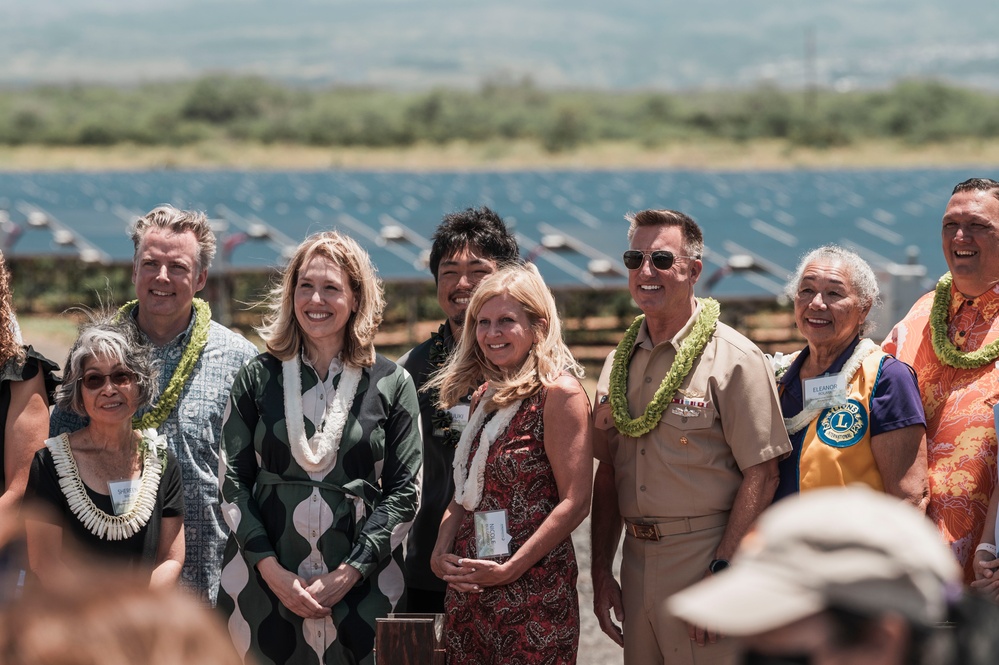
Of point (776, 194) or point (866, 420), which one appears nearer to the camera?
point (866, 420)

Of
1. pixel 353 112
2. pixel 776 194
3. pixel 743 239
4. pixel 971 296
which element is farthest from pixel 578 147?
pixel 971 296

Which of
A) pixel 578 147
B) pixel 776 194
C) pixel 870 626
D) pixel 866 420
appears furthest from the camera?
pixel 578 147

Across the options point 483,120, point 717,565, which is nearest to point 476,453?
point 717,565

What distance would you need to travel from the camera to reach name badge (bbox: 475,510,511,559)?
3.94m

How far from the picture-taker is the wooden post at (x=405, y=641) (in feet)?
11.7

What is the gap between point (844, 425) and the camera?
3955mm

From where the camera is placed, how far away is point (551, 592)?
13.0 ft

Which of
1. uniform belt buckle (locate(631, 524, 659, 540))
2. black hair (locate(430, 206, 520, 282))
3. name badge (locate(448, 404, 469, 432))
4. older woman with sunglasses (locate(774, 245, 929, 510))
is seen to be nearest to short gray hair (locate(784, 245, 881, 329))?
older woman with sunglasses (locate(774, 245, 929, 510))

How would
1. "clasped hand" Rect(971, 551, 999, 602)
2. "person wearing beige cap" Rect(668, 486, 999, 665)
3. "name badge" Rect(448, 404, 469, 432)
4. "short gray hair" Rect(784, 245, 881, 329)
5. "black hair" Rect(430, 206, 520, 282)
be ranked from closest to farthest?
"person wearing beige cap" Rect(668, 486, 999, 665) → "clasped hand" Rect(971, 551, 999, 602) → "short gray hair" Rect(784, 245, 881, 329) → "name badge" Rect(448, 404, 469, 432) → "black hair" Rect(430, 206, 520, 282)

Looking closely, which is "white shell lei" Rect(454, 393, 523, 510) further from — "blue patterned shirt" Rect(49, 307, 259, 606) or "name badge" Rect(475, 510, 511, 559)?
"blue patterned shirt" Rect(49, 307, 259, 606)

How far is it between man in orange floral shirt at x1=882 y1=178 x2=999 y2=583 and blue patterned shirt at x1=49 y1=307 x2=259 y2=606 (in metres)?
2.47

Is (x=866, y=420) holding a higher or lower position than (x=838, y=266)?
lower

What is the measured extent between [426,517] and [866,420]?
1606 mm

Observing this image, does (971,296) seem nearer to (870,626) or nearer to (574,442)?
(574,442)
